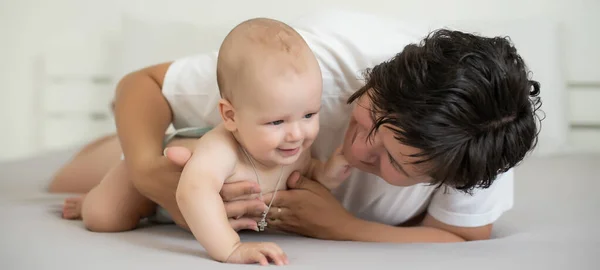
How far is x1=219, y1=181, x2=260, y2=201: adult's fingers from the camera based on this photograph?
112 cm

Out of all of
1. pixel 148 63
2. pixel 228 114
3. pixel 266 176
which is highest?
pixel 228 114

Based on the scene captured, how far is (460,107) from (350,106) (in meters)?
0.32

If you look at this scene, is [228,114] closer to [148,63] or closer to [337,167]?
[337,167]

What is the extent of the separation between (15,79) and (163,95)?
160cm

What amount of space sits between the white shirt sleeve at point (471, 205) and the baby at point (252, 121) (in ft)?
1.09

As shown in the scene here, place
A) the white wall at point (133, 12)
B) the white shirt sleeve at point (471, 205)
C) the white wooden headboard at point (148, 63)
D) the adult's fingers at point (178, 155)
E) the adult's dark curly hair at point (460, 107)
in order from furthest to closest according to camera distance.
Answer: the white wall at point (133, 12) < the white wooden headboard at point (148, 63) < the white shirt sleeve at point (471, 205) < the adult's fingers at point (178, 155) < the adult's dark curly hair at point (460, 107)

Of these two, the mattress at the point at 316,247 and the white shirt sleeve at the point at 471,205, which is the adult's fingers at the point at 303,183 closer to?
the mattress at the point at 316,247

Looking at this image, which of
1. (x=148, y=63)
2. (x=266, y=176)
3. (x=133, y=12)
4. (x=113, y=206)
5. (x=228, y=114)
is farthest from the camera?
(x=133, y=12)

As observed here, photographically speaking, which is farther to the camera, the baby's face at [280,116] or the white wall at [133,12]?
the white wall at [133,12]

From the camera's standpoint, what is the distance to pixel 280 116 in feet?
3.28

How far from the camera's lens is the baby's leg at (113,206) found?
4.14 feet

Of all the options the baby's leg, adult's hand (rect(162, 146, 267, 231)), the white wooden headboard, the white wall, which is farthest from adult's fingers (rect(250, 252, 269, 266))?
the white wall

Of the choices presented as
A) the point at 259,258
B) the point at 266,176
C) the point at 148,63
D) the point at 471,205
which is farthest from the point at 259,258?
the point at 148,63

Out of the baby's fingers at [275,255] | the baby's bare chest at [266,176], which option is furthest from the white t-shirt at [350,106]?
the baby's fingers at [275,255]
